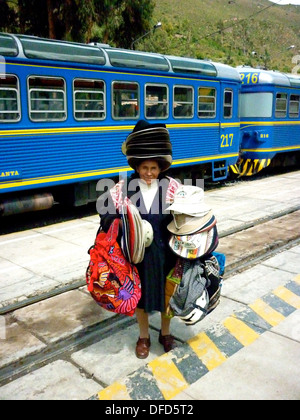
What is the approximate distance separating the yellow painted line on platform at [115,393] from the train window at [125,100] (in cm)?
684

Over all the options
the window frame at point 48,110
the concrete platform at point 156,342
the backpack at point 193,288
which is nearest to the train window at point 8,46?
the window frame at point 48,110

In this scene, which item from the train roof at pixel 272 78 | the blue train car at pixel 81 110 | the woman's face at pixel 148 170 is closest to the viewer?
the woman's face at pixel 148 170

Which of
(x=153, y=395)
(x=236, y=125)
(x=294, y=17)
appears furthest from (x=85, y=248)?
(x=294, y=17)

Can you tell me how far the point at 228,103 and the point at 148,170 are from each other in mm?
9959

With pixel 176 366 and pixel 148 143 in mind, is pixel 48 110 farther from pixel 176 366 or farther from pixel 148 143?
pixel 176 366

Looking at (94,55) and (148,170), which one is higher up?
(94,55)

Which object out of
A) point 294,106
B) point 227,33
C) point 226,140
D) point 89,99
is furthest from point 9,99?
point 227,33

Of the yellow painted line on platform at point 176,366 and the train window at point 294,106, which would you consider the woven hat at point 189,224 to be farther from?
the train window at point 294,106

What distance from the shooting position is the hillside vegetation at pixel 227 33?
7362 cm

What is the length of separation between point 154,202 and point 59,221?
5803 millimetres

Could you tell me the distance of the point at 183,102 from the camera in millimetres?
10859

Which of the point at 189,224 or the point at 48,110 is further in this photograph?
the point at 48,110

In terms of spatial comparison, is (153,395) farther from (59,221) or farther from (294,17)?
(294,17)

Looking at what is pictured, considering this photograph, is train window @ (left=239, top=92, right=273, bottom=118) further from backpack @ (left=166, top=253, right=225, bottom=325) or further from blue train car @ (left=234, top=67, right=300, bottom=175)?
backpack @ (left=166, top=253, right=225, bottom=325)
